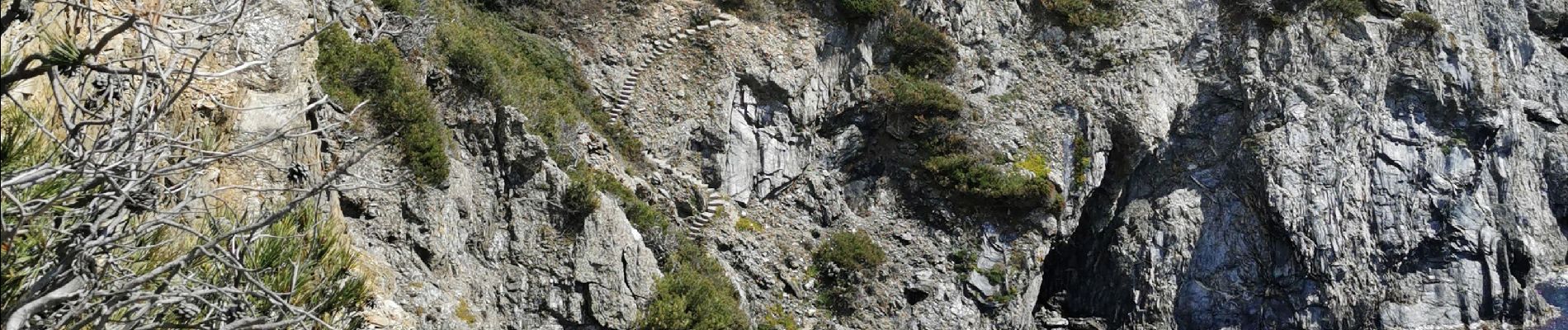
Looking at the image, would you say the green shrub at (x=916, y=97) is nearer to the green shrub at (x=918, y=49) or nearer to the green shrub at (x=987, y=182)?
the green shrub at (x=918, y=49)

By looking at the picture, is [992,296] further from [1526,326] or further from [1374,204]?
[1526,326]

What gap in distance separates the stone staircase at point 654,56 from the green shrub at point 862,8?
2.71 meters

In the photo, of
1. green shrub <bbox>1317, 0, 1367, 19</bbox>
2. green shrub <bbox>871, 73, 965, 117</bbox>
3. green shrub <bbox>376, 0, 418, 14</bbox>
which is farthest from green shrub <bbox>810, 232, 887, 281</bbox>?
green shrub <bbox>1317, 0, 1367, 19</bbox>

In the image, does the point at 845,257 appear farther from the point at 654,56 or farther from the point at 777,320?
the point at 654,56

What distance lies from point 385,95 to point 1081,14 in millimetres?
18684

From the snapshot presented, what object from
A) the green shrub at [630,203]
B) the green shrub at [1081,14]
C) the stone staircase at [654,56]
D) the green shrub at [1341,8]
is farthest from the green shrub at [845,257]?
the green shrub at [1341,8]

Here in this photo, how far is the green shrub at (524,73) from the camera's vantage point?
1828 cm

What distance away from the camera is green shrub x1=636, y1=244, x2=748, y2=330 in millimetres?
18172

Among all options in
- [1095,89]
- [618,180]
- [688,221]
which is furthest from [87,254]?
[1095,89]

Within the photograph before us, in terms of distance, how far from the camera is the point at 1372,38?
2902cm

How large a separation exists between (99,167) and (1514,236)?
3315 centimetres

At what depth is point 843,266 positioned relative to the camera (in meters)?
23.7

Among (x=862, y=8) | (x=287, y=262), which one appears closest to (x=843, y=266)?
(x=862, y=8)

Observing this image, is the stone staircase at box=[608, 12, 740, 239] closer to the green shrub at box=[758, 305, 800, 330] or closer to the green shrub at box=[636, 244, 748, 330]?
the green shrub at box=[636, 244, 748, 330]
